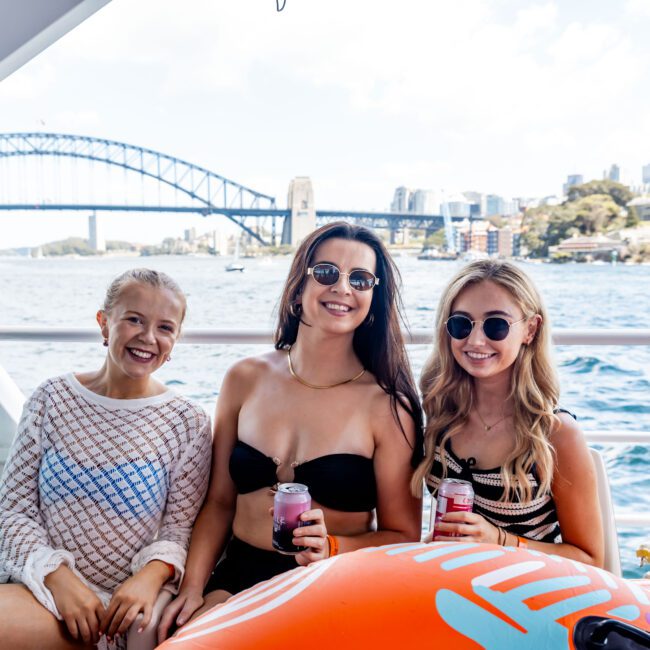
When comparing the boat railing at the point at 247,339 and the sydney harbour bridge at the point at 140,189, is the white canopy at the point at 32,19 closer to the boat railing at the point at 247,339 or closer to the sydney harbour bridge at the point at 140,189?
the boat railing at the point at 247,339

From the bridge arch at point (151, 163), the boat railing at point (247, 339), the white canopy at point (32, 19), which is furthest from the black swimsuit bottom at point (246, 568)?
the bridge arch at point (151, 163)

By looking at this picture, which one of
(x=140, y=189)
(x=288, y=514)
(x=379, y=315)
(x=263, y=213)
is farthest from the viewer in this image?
(x=140, y=189)

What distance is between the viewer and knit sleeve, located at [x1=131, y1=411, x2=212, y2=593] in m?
1.40

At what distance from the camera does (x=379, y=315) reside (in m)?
1.61

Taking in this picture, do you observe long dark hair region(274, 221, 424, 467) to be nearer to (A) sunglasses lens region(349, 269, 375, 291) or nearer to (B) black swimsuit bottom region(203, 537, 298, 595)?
(A) sunglasses lens region(349, 269, 375, 291)

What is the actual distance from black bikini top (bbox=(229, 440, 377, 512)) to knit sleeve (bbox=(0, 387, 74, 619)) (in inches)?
15.9

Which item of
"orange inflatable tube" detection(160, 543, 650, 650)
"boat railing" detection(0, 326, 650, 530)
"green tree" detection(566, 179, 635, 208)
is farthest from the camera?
"green tree" detection(566, 179, 635, 208)

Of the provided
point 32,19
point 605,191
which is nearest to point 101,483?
point 32,19

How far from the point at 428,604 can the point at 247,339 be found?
1087mm

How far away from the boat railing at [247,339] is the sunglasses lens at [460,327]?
276 mm

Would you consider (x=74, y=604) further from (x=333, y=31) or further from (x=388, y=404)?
(x=333, y=31)

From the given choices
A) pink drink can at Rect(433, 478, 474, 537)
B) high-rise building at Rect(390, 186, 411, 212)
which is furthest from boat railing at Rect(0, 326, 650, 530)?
high-rise building at Rect(390, 186, 411, 212)

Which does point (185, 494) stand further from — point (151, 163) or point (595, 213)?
point (151, 163)

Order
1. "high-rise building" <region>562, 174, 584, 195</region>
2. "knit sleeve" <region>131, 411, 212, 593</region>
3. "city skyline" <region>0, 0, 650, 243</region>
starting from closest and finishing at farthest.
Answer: "knit sleeve" <region>131, 411, 212, 593</region>
"high-rise building" <region>562, 174, 584, 195</region>
"city skyline" <region>0, 0, 650, 243</region>
